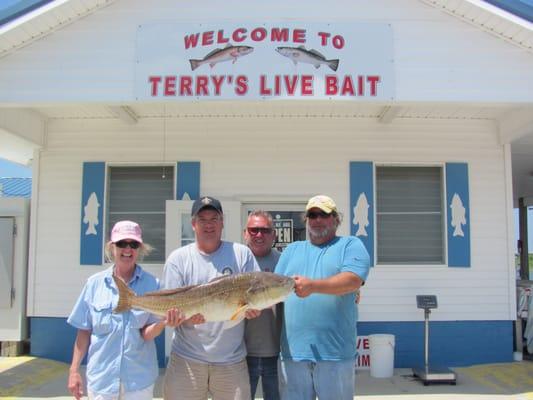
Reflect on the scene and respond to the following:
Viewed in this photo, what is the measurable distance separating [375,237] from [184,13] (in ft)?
12.6

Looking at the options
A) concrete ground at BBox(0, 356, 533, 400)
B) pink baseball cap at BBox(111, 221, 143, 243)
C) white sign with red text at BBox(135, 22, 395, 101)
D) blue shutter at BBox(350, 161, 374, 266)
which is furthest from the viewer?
blue shutter at BBox(350, 161, 374, 266)

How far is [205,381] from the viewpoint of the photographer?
9.91 feet

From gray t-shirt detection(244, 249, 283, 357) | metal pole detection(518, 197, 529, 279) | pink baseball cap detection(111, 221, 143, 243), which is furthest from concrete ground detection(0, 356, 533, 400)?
metal pole detection(518, 197, 529, 279)

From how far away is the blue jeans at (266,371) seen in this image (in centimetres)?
344

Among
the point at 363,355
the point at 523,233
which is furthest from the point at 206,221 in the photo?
the point at 523,233

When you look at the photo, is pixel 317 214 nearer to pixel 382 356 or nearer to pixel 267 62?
pixel 267 62

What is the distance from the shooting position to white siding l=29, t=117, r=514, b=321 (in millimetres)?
7113

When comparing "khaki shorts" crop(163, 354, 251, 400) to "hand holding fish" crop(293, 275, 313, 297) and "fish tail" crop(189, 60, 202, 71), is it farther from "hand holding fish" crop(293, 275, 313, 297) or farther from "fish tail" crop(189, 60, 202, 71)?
"fish tail" crop(189, 60, 202, 71)

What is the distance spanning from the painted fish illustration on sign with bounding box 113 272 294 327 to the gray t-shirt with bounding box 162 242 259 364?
0.19m

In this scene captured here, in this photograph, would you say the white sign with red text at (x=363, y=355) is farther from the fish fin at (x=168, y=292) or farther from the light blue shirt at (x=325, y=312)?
the fish fin at (x=168, y=292)

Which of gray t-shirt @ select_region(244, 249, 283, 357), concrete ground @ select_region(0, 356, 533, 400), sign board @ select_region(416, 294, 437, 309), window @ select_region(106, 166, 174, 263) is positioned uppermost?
window @ select_region(106, 166, 174, 263)

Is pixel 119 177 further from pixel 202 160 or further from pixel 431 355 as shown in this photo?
pixel 431 355

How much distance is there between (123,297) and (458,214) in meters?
5.60

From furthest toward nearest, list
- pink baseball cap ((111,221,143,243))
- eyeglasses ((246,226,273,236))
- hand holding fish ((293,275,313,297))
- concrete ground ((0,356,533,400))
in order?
concrete ground ((0,356,533,400)) < eyeglasses ((246,226,273,236)) < pink baseball cap ((111,221,143,243)) < hand holding fish ((293,275,313,297))
